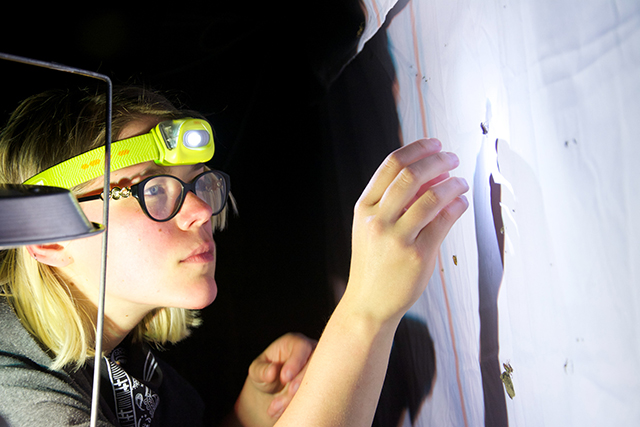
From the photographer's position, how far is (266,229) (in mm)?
1393

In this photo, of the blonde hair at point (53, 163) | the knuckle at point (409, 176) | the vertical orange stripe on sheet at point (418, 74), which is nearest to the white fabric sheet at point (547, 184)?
the vertical orange stripe on sheet at point (418, 74)

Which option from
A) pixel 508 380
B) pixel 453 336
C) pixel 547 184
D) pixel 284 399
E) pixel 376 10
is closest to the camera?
pixel 547 184

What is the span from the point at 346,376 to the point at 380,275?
0.50 ft

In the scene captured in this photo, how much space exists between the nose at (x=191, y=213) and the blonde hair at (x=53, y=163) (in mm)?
190

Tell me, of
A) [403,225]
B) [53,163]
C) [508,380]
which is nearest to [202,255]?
[53,163]

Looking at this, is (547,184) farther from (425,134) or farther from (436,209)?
(425,134)

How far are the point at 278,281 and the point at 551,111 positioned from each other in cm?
102

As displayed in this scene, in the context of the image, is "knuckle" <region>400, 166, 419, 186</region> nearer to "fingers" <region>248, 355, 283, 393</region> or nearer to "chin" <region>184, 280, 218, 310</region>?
"chin" <region>184, 280, 218, 310</region>

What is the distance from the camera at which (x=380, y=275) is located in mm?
621

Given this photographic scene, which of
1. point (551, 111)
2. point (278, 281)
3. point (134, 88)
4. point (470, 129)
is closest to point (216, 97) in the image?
point (134, 88)

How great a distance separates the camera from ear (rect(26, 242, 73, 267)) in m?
0.82

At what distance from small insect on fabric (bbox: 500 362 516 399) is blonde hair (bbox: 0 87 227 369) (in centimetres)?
75

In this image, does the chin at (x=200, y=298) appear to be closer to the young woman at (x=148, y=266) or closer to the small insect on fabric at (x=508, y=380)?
the young woman at (x=148, y=266)

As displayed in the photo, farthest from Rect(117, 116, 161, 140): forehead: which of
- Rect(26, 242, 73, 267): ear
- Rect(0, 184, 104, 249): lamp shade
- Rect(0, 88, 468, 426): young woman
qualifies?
Rect(0, 184, 104, 249): lamp shade
